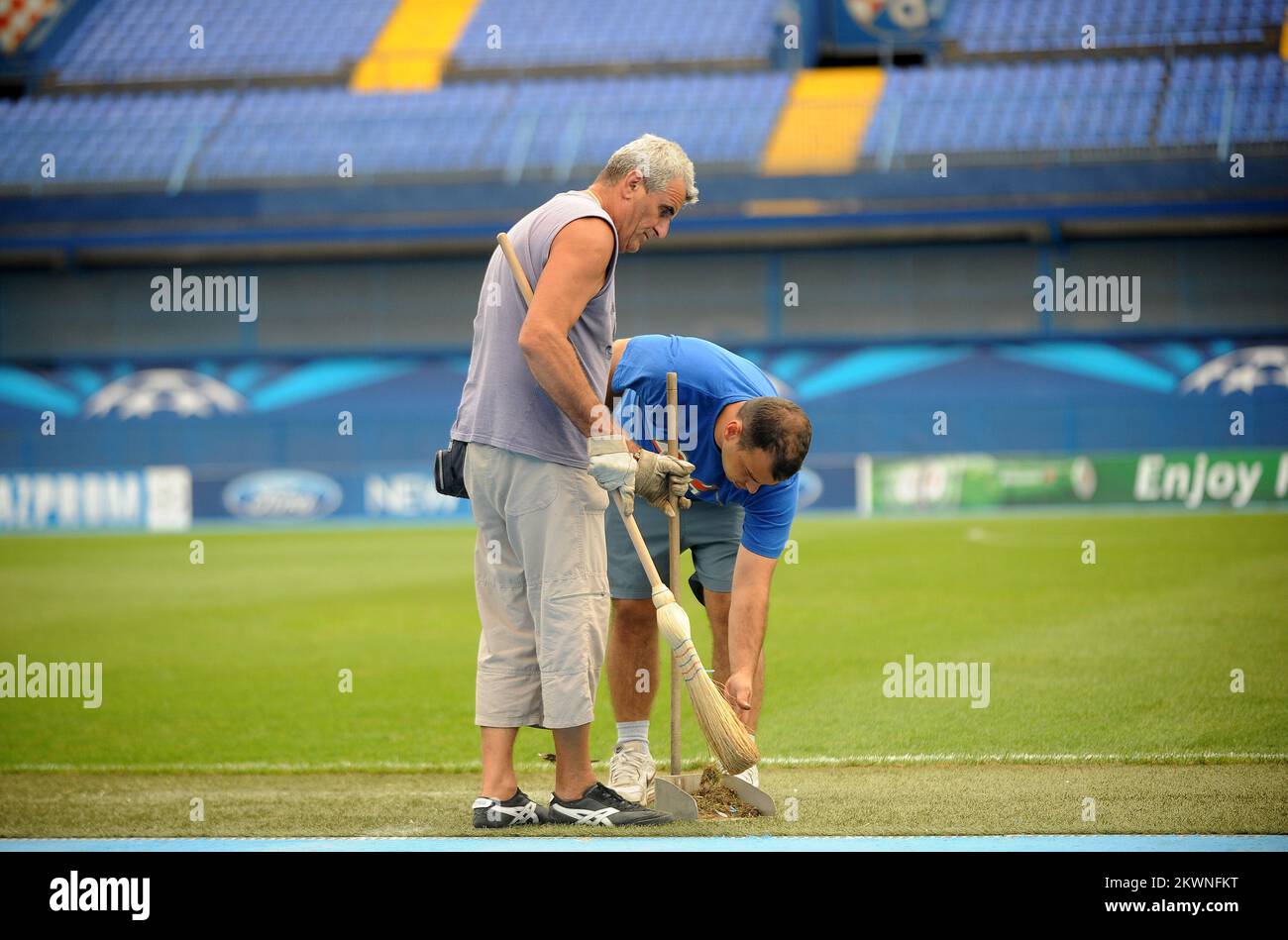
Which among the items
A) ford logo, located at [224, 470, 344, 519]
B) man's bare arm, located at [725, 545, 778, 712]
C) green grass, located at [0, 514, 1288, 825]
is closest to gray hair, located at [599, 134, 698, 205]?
man's bare arm, located at [725, 545, 778, 712]

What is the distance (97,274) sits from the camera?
103 ft

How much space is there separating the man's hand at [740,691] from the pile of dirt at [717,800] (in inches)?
11.5

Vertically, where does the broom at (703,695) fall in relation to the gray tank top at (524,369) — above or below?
below

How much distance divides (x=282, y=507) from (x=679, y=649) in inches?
897

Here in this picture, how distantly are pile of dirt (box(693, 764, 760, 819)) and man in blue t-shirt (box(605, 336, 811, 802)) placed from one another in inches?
4.6

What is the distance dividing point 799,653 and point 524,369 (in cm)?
523

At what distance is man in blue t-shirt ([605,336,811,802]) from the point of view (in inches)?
203

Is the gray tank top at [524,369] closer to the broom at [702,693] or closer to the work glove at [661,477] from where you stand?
the work glove at [661,477]

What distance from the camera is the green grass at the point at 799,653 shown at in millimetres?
6895

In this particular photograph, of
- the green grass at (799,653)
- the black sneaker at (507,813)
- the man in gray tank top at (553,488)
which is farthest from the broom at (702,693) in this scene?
the green grass at (799,653)

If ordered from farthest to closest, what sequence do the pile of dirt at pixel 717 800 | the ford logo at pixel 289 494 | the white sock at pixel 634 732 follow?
the ford logo at pixel 289 494, the white sock at pixel 634 732, the pile of dirt at pixel 717 800

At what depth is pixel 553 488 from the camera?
4855 mm

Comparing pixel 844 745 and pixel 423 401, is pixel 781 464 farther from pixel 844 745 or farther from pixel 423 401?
pixel 423 401

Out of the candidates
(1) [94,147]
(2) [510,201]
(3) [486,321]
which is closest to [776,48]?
(2) [510,201]
